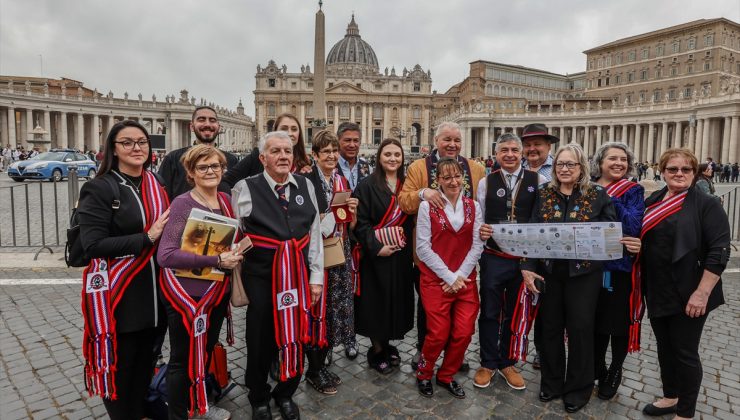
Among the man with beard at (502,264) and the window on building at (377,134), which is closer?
the man with beard at (502,264)

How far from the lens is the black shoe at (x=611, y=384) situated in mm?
3840

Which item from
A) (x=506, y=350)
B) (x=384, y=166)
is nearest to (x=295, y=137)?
(x=384, y=166)

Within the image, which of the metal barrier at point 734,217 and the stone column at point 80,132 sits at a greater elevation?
the stone column at point 80,132

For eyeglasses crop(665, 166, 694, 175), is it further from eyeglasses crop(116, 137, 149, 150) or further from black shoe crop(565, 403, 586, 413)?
eyeglasses crop(116, 137, 149, 150)

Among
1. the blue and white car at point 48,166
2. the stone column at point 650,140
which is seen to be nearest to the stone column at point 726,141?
the stone column at point 650,140

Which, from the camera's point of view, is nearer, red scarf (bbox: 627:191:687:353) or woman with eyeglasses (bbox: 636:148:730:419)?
woman with eyeglasses (bbox: 636:148:730:419)

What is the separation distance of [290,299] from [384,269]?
112cm

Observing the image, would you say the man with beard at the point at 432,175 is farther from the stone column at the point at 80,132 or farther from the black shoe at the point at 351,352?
the stone column at the point at 80,132

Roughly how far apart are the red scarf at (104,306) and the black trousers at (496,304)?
2.75 metres

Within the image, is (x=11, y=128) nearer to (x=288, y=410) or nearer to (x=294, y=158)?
(x=294, y=158)

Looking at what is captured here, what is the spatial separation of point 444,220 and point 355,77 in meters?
96.0

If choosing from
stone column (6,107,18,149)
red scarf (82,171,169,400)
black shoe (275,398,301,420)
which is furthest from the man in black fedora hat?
stone column (6,107,18,149)

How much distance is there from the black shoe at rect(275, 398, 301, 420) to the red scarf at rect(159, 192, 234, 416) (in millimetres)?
623

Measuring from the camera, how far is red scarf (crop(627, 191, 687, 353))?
3.40 metres
